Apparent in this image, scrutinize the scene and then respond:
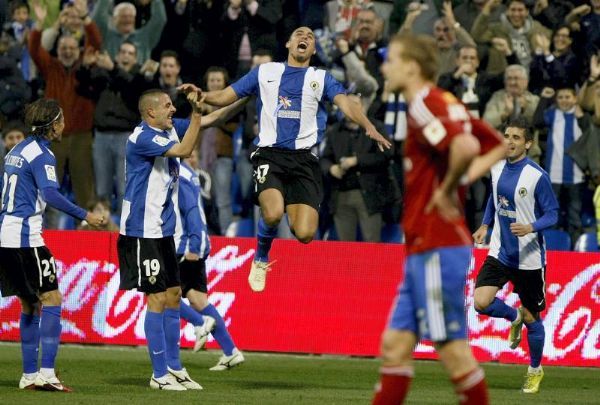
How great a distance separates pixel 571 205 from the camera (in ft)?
55.6

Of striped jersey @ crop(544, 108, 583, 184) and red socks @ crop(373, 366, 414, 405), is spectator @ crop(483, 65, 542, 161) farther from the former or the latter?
red socks @ crop(373, 366, 414, 405)

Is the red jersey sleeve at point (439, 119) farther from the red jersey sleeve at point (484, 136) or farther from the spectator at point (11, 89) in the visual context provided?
the spectator at point (11, 89)

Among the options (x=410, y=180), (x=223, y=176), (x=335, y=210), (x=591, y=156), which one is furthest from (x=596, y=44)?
(x=410, y=180)

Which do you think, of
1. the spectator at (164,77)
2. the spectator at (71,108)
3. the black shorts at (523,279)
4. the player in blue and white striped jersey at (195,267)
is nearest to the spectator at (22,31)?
the spectator at (71,108)

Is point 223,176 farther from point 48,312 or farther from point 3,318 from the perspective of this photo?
point 48,312

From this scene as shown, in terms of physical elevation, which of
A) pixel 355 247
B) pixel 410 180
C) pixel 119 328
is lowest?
pixel 119 328

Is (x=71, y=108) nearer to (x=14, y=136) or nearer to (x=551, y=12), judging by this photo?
(x=14, y=136)

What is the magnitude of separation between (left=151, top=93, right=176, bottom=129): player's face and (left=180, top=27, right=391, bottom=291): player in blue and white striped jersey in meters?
0.64

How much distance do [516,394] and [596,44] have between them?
727cm

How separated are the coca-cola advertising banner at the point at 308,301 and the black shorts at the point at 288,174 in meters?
3.52

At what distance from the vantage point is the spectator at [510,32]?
18.0 meters

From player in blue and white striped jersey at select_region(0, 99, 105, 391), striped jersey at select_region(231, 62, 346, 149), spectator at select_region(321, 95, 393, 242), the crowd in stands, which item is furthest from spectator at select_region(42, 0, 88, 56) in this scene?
player in blue and white striped jersey at select_region(0, 99, 105, 391)

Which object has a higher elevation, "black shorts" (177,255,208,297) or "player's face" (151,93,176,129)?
"player's face" (151,93,176,129)

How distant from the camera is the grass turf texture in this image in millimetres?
11141
